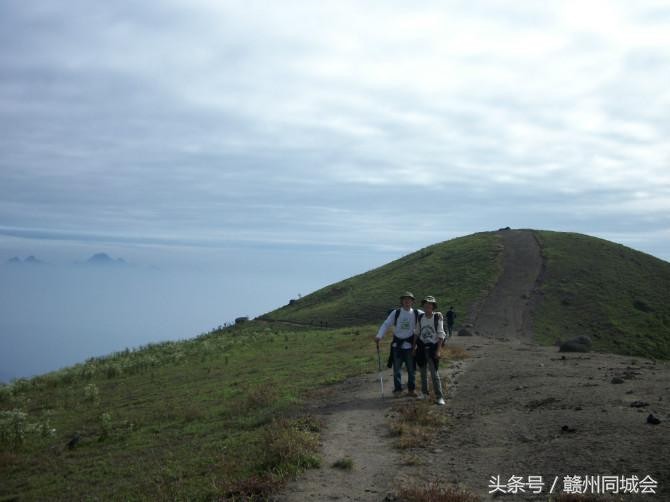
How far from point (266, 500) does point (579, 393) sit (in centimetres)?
866

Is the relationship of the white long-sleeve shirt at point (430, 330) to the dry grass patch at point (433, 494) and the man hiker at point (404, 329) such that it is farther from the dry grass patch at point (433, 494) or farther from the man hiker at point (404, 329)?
the dry grass patch at point (433, 494)

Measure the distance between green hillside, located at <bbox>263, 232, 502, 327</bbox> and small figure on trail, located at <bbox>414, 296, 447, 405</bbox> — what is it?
3038cm

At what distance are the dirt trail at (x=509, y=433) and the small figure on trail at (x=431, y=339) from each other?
0.74m

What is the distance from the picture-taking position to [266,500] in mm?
7363

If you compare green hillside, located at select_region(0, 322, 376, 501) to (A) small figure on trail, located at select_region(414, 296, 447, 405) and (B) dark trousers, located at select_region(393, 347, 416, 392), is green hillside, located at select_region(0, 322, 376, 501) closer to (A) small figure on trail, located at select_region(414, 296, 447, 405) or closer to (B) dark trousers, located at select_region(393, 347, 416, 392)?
(B) dark trousers, located at select_region(393, 347, 416, 392)

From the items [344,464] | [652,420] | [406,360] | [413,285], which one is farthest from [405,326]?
[413,285]

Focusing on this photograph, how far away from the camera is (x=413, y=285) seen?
191 ft

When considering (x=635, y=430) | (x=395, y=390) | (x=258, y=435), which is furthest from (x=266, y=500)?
(x=395, y=390)

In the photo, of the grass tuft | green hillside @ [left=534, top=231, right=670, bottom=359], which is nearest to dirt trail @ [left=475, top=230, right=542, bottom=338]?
green hillside @ [left=534, top=231, right=670, bottom=359]

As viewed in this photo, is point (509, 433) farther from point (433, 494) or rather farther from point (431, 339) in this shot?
point (433, 494)

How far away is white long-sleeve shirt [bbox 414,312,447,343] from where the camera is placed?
13.0m

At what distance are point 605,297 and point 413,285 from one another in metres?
19.1

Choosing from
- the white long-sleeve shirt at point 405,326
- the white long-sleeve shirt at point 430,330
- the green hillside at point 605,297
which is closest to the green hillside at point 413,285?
the green hillside at point 605,297

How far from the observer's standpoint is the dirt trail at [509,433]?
25.2ft
